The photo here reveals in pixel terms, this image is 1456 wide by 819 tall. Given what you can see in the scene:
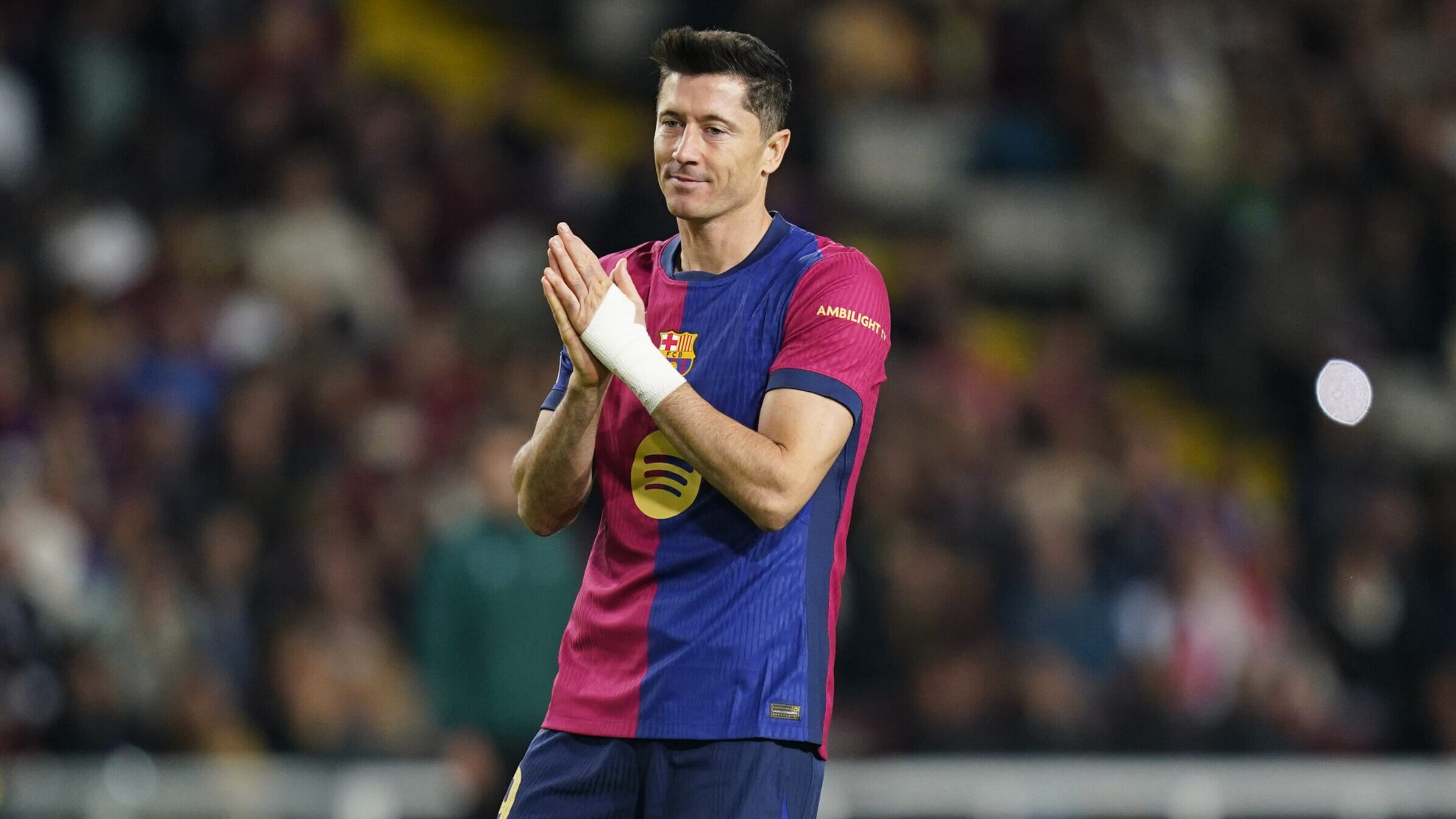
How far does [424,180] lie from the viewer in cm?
1212

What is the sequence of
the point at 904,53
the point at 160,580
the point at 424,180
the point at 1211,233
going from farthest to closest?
the point at 904,53 < the point at 1211,233 < the point at 424,180 < the point at 160,580

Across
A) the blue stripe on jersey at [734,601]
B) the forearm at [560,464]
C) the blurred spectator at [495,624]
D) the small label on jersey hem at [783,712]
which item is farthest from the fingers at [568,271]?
the blurred spectator at [495,624]

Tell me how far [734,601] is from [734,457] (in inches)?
13.7

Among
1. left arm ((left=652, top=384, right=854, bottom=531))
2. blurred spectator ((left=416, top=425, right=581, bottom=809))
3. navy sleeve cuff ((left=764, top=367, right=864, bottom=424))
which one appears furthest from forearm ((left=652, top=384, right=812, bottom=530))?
blurred spectator ((left=416, top=425, right=581, bottom=809))

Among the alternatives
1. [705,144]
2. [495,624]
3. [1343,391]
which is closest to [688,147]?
[705,144]

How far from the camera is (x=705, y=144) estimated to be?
430 centimetres

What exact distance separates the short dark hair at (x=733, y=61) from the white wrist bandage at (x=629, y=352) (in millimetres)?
548

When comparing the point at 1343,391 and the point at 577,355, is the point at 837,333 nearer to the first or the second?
the point at 577,355

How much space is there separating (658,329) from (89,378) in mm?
6561

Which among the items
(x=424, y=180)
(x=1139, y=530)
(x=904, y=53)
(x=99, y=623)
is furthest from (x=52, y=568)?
(x=904, y=53)

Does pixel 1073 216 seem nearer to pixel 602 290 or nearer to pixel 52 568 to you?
pixel 52 568

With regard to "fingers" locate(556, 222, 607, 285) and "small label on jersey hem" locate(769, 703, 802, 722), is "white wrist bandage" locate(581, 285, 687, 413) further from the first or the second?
"small label on jersey hem" locate(769, 703, 802, 722)

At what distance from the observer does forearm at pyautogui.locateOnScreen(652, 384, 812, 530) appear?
13.2 feet

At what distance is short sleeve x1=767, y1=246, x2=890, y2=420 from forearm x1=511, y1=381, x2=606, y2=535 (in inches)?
15.8
